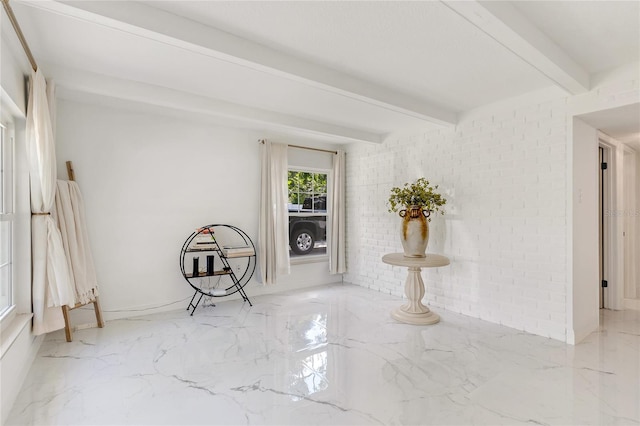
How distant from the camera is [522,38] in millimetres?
1989

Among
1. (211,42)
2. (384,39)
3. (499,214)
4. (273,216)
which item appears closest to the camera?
(211,42)

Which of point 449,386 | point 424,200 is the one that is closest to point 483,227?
point 424,200

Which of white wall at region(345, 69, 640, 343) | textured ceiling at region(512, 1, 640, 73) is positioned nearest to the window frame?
white wall at region(345, 69, 640, 343)

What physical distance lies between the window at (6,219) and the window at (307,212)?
10.3ft

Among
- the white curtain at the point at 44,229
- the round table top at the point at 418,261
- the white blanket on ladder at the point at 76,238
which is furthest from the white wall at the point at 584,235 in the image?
the white blanket on ladder at the point at 76,238

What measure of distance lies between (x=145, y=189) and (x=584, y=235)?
15.1 ft

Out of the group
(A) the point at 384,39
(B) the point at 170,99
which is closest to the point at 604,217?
(A) the point at 384,39

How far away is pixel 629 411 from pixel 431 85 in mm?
2735

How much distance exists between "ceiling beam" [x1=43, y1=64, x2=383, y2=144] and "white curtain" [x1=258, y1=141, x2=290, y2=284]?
584 mm

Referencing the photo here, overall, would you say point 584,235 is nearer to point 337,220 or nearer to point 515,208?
point 515,208

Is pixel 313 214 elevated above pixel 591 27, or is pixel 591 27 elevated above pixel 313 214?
pixel 591 27

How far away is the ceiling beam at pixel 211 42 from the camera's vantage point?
5.86 ft

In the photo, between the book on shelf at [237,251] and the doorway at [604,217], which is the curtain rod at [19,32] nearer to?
the book on shelf at [237,251]

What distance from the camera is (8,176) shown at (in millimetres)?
2547
